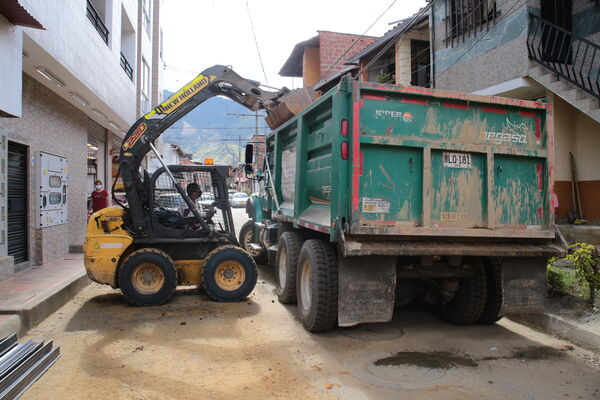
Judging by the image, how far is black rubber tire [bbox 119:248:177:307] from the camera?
626cm

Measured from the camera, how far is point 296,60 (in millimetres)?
25172

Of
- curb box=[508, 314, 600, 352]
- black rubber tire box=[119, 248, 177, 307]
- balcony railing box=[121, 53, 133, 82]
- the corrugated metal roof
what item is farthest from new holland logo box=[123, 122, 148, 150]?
balcony railing box=[121, 53, 133, 82]

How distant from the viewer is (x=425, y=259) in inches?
193

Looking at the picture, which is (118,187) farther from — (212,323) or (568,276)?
(568,276)

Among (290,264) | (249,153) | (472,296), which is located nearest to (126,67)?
(249,153)

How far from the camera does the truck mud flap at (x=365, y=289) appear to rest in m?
4.57

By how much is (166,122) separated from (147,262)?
2.15 m

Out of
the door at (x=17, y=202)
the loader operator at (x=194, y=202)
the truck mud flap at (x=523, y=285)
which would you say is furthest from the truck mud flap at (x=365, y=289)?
the door at (x=17, y=202)

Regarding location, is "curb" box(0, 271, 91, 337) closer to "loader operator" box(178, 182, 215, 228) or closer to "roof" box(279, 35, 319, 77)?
"loader operator" box(178, 182, 215, 228)

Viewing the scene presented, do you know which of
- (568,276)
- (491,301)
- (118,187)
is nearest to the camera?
(491,301)

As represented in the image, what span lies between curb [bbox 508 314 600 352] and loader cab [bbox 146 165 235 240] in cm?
442

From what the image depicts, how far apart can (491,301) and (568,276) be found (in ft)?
6.26

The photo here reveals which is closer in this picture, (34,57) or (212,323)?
(212,323)

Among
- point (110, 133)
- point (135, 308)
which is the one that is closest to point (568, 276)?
point (135, 308)
